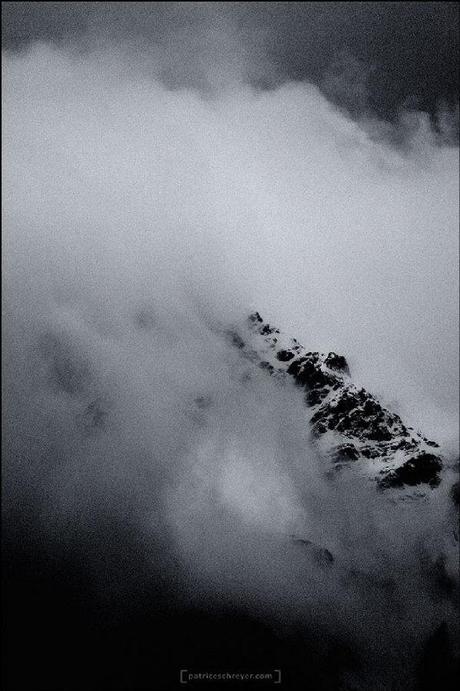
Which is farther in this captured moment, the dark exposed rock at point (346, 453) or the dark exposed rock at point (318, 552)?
the dark exposed rock at point (346, 453)

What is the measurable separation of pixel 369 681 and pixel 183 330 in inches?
4324

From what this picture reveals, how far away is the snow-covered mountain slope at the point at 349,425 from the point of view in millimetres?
97125

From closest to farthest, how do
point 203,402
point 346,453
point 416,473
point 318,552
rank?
point 318,552, point 416,473, point 346,453, point 203,402

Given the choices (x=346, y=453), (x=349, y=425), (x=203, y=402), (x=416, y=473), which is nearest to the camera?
(x=416, y=473)

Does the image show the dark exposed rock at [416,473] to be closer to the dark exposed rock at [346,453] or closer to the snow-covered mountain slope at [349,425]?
the snow-covered mountain slope at [349,425]

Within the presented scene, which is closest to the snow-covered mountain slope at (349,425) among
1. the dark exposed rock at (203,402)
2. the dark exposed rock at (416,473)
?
the dark exposed rock at (416,473)

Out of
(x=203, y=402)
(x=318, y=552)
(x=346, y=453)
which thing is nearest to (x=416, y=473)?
(x=346, y=453)

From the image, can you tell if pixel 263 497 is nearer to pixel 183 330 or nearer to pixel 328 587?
pixel 328 587

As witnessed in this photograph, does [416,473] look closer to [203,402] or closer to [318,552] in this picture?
[318,552]

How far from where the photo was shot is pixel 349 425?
11175 cm

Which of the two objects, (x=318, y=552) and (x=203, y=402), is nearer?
(x=318, y=552)

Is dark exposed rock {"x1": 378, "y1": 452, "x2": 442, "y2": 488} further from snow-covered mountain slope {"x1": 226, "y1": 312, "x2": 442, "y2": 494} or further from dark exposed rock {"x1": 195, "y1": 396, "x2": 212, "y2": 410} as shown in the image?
dark exposed rock {"x1": 195, "y1": 396, "x2": 212, "y2": 410}

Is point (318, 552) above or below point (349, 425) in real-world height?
below

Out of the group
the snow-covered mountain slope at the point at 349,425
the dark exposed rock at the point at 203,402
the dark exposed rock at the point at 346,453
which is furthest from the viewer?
the dark exposed rock at the point at 203,402
